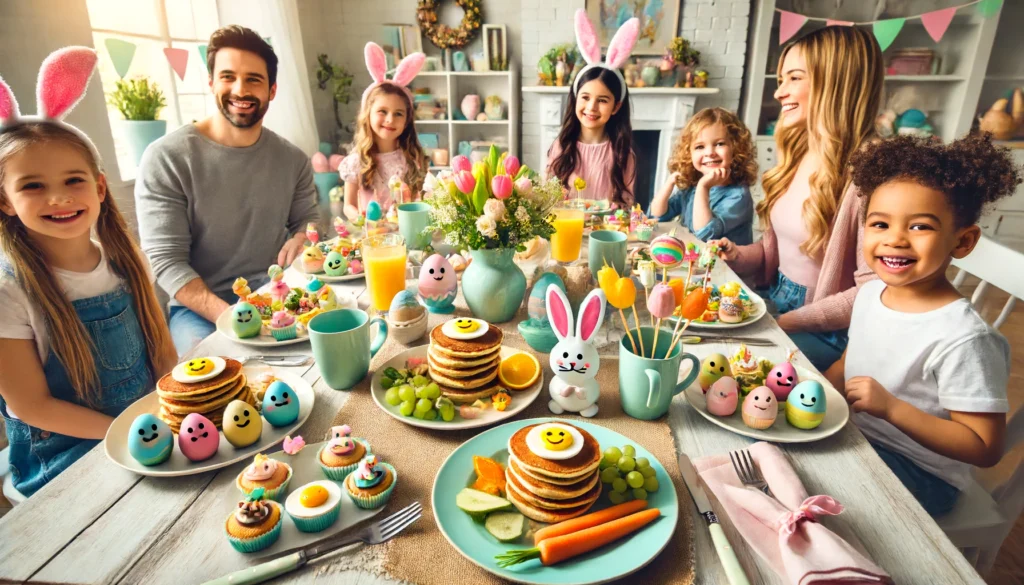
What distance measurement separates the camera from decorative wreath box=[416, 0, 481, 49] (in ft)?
14.2

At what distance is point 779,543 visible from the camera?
2.00ft

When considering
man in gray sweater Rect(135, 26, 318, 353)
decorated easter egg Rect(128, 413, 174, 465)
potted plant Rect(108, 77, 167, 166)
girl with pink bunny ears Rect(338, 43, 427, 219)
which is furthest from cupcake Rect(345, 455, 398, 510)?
potted plant Rect(108, 77, 167, 166)

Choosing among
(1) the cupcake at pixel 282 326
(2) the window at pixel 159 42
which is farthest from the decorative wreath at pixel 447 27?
(1) the cupcake at pixel 282 326

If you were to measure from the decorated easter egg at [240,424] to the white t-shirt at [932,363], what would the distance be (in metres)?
1.08

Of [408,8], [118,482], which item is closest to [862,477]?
[118,482]

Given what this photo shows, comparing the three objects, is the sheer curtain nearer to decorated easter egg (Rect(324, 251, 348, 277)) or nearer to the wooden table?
decorated easter egg (Rect(324, 251, 348, 277))

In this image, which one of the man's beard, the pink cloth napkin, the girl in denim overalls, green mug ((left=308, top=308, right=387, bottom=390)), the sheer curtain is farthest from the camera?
the sheer curtain

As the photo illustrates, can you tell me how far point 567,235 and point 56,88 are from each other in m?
1.16

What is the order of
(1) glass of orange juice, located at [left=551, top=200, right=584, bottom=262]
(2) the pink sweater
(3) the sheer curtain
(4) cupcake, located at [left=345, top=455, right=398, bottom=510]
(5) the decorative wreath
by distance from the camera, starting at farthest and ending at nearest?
(5) the decorative wreath
(3) the sheer curtain
(1) glass of orange juice, located at [left=551, top=200, right=584, bottom=262]
(2) the pink sweater
(4) cupcake, located at [left=345, top=455, right=398, bottom=510]

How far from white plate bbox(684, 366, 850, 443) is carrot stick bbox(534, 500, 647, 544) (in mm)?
247

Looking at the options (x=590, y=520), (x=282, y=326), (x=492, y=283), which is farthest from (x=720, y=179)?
(x=590, y=520)

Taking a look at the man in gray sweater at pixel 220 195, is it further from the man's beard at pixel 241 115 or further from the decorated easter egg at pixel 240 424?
the decorated easter egg at pixel 240 424

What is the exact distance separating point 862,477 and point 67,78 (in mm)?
1462

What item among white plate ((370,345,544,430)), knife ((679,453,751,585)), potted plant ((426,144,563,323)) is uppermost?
potted plant ((426,144,563,323))
